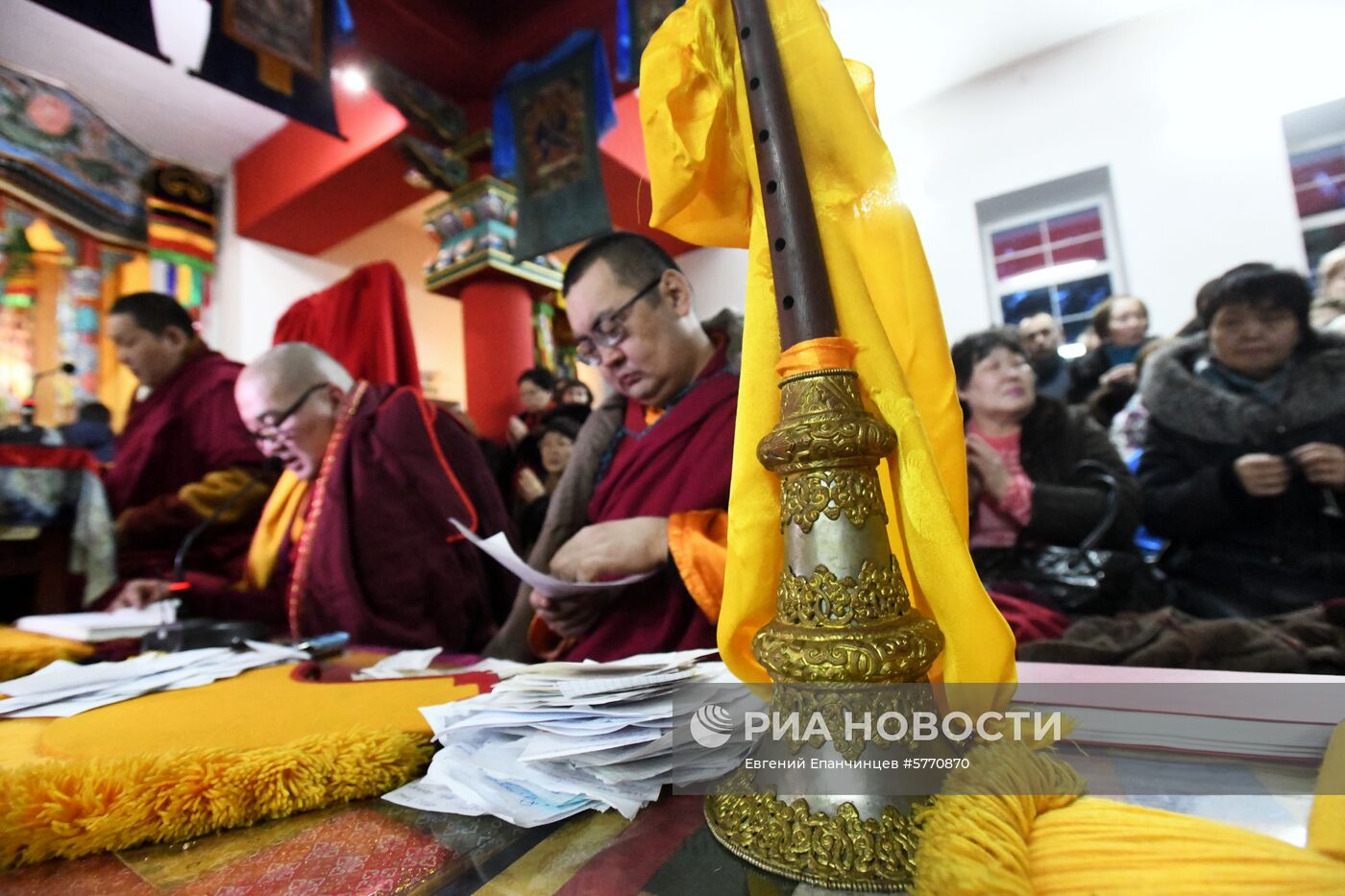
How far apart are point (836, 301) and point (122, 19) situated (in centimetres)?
258

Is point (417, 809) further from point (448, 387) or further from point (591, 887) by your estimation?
point (448, 387)

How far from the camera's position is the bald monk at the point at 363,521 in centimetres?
135

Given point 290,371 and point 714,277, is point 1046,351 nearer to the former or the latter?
point 714,277

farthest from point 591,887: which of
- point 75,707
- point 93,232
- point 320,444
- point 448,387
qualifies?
point 448,387

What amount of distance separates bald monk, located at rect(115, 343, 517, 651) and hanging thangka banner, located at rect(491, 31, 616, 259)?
4.19ft

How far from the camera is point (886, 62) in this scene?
2.43m

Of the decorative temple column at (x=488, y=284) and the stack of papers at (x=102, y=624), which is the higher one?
the decorative temple column at (x=488, y=284)

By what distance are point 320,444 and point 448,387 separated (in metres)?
3.24

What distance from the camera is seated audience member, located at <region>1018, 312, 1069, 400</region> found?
2094mm

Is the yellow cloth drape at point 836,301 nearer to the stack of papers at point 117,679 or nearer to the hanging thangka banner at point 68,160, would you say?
the stack of papers at point 117,679

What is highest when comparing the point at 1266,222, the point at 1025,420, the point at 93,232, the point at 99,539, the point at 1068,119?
the point at 93,232

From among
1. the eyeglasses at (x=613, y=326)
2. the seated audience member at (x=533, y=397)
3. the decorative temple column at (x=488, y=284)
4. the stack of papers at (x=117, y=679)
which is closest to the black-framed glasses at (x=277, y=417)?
the stack of papers at (x=117, y=679)

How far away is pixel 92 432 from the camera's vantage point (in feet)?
9.32

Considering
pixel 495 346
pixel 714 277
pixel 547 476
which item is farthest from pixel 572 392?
pixel 714 277
